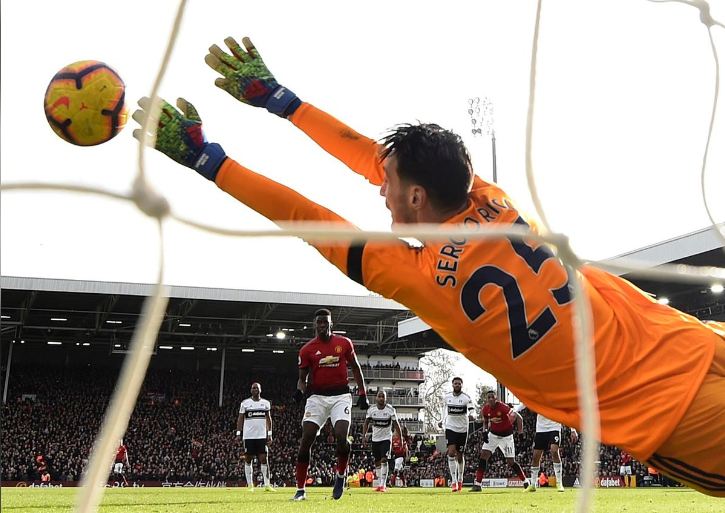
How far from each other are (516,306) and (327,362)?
22.1 ft

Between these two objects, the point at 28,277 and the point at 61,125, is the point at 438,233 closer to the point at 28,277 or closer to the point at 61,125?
the point at 61,125

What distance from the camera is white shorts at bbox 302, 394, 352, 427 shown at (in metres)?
8.90

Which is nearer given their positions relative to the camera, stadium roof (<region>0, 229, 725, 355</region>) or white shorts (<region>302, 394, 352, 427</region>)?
white shorts (<region>302, 394, 352, 427</region>)

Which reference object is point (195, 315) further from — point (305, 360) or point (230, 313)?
point (305, 360)

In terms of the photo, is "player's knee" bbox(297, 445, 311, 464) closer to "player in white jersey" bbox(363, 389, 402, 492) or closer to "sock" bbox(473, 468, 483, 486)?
"sock" bbox(473, 468, 483, 486)

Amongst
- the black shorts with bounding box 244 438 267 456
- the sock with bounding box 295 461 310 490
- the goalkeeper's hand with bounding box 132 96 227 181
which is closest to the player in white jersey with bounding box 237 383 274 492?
the black shorts with bounding box 244 438 267 456

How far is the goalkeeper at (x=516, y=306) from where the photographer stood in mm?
2490

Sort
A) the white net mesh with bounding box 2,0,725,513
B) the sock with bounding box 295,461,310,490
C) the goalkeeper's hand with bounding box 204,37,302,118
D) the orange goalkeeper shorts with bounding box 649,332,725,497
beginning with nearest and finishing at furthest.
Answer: the white net mesh with bounding box 2,0,725,513
the orange goalkeeper shorts with bounding box 649,332,725,497
the goalkeeper's hand with bounding box 204,37,302,118
the sock with bounding box 295,461,310,490

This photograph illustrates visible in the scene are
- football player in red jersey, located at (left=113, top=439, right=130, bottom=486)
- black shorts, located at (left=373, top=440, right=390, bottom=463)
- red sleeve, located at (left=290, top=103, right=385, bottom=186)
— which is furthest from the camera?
football player in red jersey, located at (left=113, top=439, right=130, bottom=486)

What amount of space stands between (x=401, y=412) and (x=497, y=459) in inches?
366

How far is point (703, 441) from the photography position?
245 centimetres

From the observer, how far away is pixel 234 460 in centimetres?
2877

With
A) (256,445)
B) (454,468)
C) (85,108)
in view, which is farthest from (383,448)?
(85,108)

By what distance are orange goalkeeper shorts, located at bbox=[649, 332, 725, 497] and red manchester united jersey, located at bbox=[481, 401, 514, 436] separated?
415 inches
